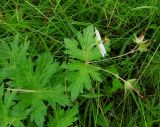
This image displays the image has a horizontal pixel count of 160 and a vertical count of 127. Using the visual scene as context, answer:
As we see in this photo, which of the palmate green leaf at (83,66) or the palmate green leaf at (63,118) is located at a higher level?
the palmate green leaf at (83,66)

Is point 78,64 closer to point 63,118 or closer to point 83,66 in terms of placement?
point 83,66

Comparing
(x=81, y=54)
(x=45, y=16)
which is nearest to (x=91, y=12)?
(x=45, y=16)

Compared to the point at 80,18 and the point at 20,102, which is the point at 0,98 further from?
the point at 80,18

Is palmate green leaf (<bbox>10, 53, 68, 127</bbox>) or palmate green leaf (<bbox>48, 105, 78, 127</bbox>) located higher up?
palmate green leaf (<bbox>10, 53, 68, 127</bbox>)

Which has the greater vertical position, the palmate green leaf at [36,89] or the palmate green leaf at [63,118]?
the palmate green leaf at [36,89]

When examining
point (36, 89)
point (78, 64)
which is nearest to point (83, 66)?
point (78, 64)
